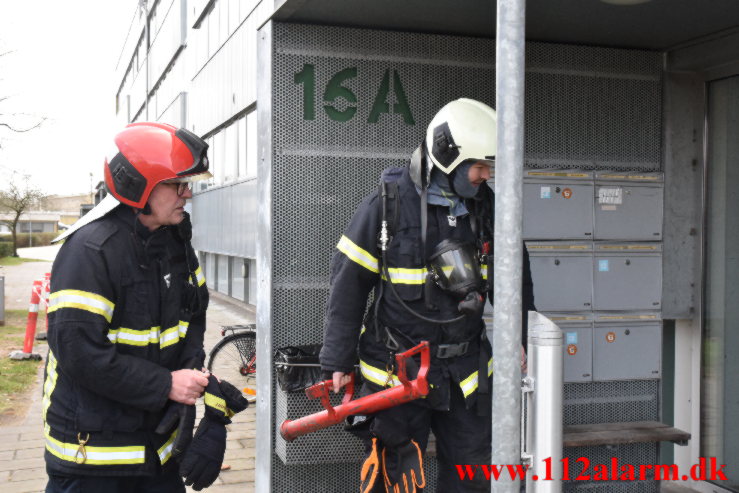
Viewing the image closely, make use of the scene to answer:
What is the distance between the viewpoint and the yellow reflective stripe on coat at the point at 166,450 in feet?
9.54

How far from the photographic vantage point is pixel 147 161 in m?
2.89

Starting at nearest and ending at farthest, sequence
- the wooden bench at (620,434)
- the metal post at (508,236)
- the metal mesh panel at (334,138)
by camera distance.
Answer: the metal post at (508,236) → the metal mesh panel at (334,138) → the wooden bench at (620,434)

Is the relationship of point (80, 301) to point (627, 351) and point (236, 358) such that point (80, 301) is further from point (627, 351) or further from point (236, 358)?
point (236, 358)

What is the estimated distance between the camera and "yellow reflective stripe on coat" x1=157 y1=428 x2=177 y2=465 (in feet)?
9.54

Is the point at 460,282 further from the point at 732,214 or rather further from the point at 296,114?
the point at 732,214

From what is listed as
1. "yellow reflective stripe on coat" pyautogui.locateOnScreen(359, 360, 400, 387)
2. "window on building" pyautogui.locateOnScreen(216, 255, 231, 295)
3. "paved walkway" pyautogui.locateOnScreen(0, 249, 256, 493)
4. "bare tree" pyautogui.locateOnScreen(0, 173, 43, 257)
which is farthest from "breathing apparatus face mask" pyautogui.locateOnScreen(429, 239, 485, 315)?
"bare tree" pyautogui.locateOnScreen(0, 173, 43, 257)

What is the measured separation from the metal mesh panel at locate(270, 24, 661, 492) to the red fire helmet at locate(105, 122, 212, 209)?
1595 millimetres

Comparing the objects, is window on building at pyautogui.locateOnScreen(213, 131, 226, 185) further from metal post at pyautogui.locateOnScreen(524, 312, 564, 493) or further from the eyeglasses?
metal post at pyautogui.locateOnScreen(524, 312, 564, 493)

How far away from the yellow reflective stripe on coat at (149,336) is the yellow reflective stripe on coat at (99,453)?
0.37m

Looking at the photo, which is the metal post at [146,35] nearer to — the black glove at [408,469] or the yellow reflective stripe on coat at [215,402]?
the black glove at [408,469]

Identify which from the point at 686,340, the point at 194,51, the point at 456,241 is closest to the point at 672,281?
the point at 686,340

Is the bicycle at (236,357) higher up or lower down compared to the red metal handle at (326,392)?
lower down

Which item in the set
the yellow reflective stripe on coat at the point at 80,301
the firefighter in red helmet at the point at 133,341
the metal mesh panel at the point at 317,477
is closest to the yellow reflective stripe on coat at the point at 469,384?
the firefighter in red helmet at the point at 133,341

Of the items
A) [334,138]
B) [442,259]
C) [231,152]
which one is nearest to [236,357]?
[334,138]
